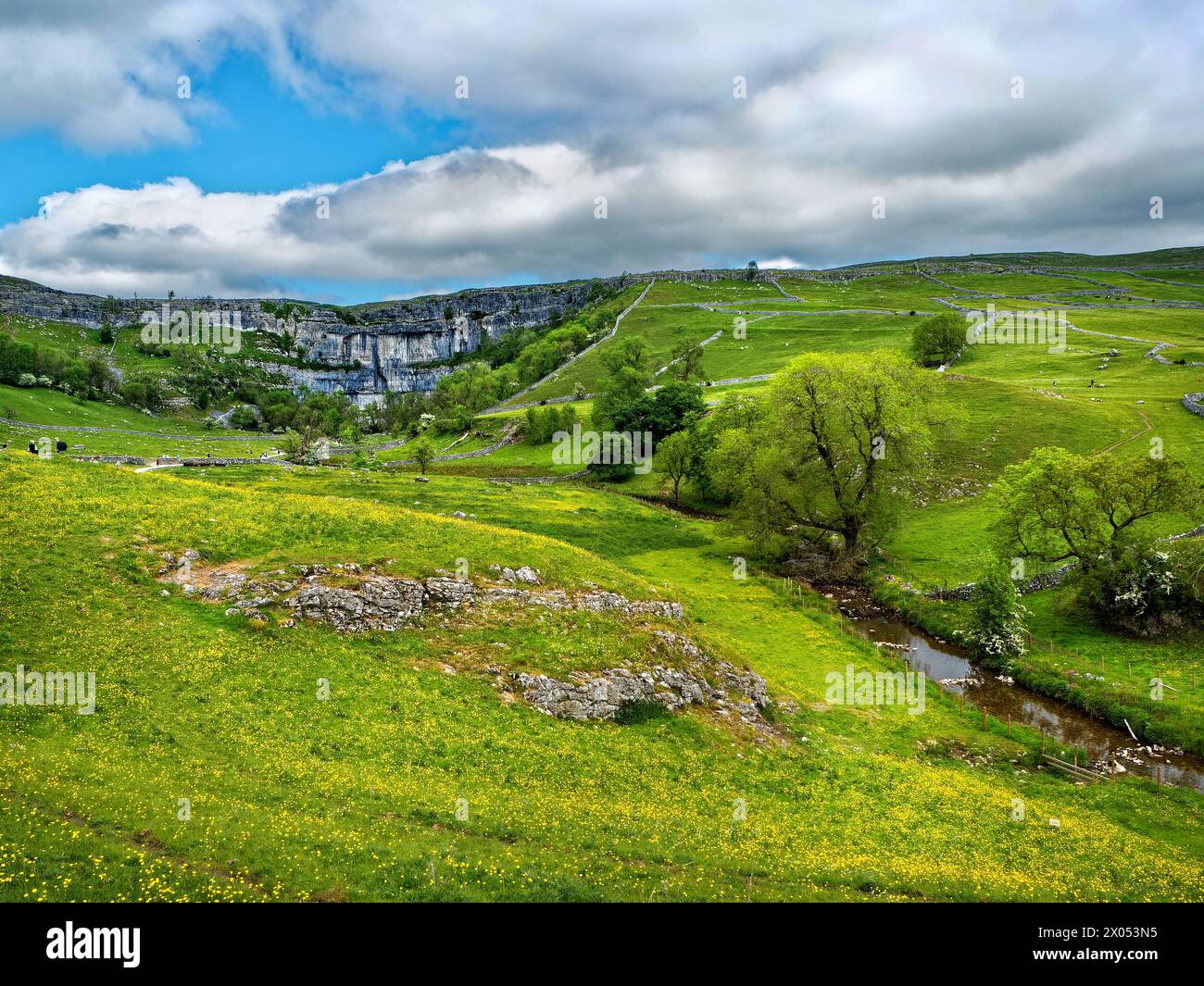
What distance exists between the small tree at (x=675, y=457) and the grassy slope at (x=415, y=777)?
46.0 metres

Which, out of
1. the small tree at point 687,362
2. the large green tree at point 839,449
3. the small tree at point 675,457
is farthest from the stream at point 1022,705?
the small tree at point 687,362

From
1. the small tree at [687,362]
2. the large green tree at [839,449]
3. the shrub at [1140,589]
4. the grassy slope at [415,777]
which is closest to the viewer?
the grassy slope at [415,777]

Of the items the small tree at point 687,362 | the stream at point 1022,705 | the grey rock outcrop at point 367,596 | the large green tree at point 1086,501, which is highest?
the small tree at point 687,362

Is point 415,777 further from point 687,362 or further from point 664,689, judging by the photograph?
point 687,362

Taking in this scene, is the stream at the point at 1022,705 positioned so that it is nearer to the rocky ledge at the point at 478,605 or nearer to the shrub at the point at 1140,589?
the shrub at the point at 1140,589

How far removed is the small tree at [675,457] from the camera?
83.1 m

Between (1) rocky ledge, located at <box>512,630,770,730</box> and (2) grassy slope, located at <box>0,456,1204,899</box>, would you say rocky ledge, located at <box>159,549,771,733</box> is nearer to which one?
(1) rocky ledge, located at <box>512,630,770,730</box>

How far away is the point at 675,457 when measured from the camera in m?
83.4

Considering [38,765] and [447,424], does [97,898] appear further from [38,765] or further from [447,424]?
[447,424]

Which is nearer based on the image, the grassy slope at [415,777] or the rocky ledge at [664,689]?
the grassy slope at [415,777]

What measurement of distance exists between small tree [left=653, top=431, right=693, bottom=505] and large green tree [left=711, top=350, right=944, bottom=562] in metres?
20.4

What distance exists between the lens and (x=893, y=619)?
50.1 m
